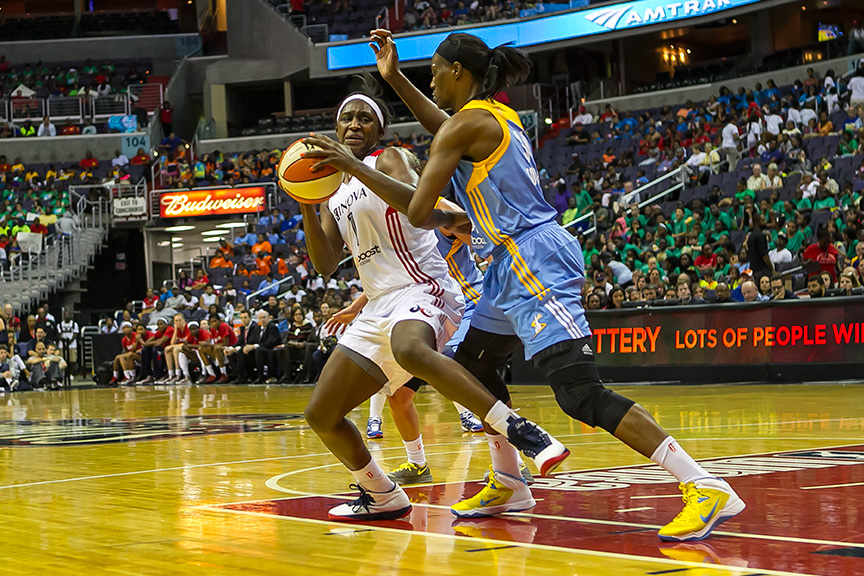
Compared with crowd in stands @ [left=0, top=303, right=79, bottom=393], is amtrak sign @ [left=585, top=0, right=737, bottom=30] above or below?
above

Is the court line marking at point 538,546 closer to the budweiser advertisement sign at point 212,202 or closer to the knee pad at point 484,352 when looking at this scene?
the knee pad at point 484,352

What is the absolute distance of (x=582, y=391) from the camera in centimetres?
376

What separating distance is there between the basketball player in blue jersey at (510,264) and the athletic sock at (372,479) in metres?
0.30

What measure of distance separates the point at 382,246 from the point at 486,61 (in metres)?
0.97

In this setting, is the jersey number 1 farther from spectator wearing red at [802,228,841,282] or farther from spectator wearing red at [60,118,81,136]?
spectator wearing red at [60,118,81,136]

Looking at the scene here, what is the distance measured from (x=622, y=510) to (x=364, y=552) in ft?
3.90

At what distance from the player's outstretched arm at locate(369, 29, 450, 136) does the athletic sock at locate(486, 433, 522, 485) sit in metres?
1.34

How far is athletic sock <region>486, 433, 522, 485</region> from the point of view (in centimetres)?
437

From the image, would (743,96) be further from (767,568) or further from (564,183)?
(767,568)

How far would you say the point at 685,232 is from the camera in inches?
682

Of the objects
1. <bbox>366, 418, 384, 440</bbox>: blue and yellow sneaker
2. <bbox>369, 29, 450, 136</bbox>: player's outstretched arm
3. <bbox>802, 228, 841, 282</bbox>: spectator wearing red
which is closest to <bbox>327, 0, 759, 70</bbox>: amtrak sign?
<bbox>802, 228, 841, 282</bbox>: spectator wearing red

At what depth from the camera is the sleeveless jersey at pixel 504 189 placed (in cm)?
412

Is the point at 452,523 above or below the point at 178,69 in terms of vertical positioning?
below

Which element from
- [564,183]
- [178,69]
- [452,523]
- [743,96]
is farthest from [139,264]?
[452,523]
